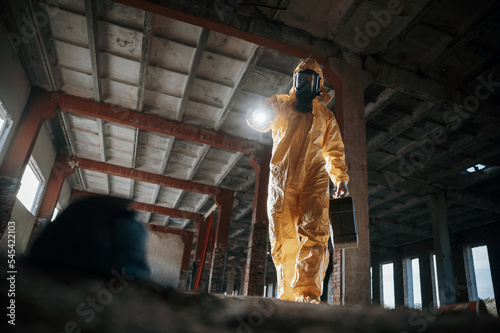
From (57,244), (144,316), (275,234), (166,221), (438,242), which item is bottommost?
(144,316)

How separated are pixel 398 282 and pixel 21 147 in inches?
754

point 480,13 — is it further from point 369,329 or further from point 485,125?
point 369,329

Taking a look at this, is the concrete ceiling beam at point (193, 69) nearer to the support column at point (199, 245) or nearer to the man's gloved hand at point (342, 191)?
the man's gloved hand at point (342, 191)

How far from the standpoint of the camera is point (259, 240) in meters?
8.52

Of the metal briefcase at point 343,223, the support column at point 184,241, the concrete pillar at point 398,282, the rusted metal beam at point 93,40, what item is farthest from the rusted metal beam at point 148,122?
the concrete pillar at point 398,282

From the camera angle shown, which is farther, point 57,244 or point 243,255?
point 243,255

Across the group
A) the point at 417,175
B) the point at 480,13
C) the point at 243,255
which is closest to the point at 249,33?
the point at 480,13

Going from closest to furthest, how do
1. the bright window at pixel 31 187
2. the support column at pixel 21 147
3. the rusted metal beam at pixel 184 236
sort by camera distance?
1. the support column at pixel 21 147
2. the bright window at pixel 31 187
3. the rusted metal beam at pixel 184 236

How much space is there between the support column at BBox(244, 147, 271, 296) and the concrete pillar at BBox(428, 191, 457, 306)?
191 inches

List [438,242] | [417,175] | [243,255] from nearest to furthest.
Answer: [438,242]
[417,175]
[243,255]

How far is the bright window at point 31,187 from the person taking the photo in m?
9.66

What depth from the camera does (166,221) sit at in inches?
779

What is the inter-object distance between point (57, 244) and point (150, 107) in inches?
329

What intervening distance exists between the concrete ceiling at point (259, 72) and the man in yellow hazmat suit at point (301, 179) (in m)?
2.28
